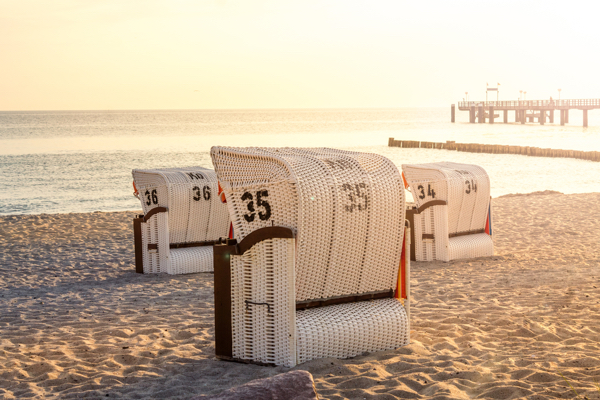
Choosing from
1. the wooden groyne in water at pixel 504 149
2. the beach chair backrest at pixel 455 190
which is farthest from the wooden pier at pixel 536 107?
the beach chair backrest at pixel 455 190

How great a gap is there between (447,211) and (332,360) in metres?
4.85

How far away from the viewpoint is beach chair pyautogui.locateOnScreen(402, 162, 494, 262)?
27.9 ft

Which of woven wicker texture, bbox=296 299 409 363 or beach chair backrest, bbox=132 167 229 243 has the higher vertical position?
beach chair backrest, bbox=132 167 229 243

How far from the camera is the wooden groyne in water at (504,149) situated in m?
36.4

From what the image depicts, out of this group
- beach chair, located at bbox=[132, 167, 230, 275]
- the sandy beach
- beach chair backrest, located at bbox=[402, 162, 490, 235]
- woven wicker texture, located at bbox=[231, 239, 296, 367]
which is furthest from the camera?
beach chair backrest, located at bbox=[402, 162, 490, 235]

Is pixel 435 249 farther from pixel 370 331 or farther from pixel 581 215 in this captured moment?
pixel 581 215

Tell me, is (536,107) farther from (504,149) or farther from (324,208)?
(324,208)

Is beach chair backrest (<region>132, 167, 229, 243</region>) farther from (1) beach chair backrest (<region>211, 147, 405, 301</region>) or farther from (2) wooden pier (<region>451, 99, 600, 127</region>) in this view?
(2) wooden pier (<region>451, 99, 600, 127</region>)

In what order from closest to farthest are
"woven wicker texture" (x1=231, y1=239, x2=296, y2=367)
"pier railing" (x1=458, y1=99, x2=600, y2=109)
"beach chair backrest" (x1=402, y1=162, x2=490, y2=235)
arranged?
1. "woven wicker texture" (x1=231, y1=239, x2=296, y2=367)
2. "beach chair backrest" (x1=402, y1=162, x2=490, y2=235)
3. "pier railing" (x1=458, y1=99, x2=600, y2=109)

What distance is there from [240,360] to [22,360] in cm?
162

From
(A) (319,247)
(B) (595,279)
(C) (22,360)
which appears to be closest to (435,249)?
(B) (595,279)

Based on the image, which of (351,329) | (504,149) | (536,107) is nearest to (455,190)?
(351,329)

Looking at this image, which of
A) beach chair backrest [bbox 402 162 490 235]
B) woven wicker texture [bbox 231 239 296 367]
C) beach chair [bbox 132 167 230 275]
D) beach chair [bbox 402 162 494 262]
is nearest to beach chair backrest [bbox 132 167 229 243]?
beach chair [bbox 132 167 230 275]

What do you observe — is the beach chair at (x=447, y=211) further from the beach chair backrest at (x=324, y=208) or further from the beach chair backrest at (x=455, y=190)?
the beach chair backrest at (x=324, y=208)
